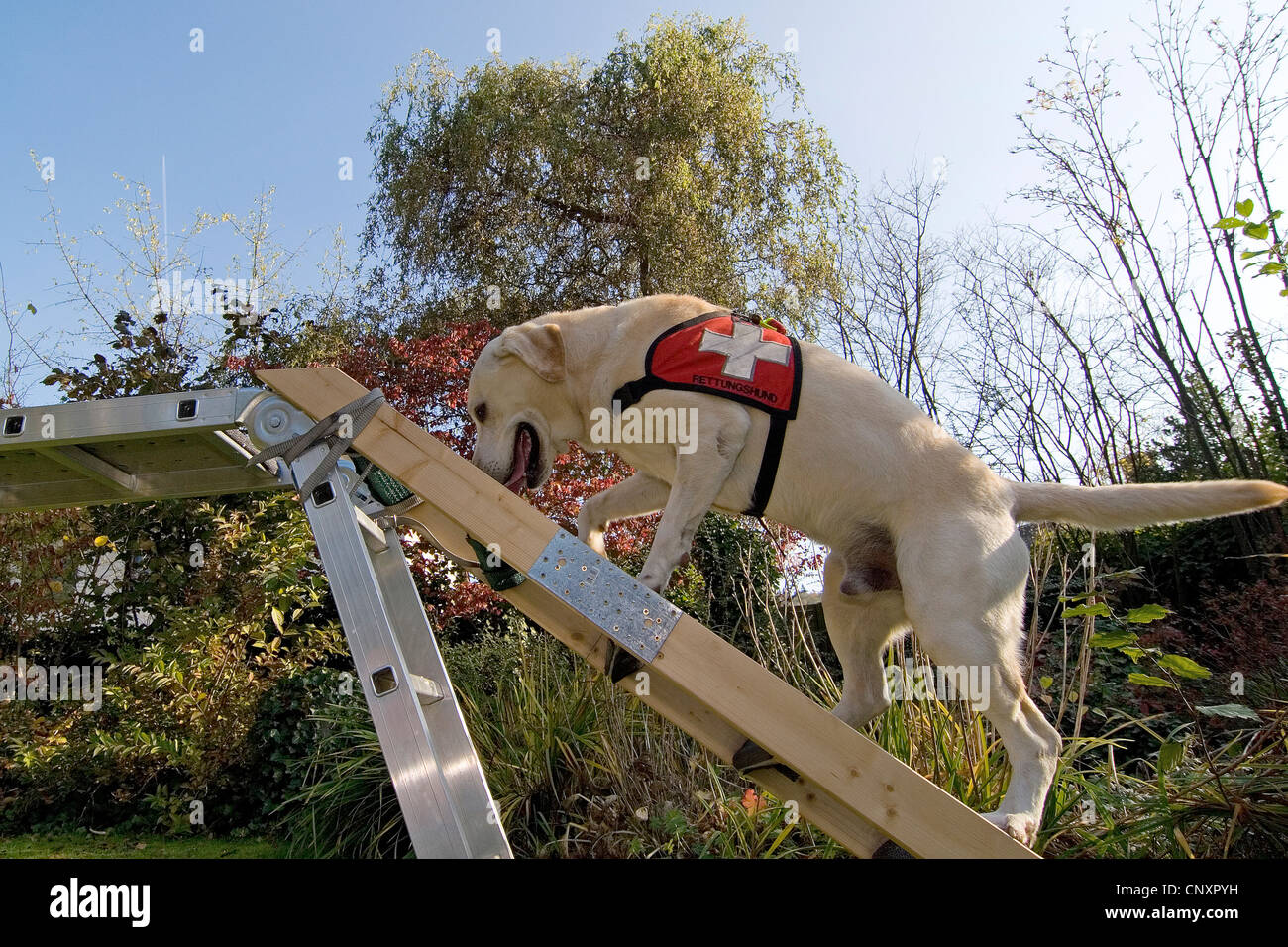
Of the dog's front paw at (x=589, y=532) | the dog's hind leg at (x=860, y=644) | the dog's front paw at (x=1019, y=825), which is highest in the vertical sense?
the dog's front paw at (x=589, y=532)

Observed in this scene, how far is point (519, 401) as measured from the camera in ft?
9.45

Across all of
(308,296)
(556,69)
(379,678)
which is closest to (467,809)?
(379,678)

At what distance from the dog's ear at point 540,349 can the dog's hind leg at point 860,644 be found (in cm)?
116

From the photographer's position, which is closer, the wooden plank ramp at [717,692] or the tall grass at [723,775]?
the wooden plank ramp at [717,692]

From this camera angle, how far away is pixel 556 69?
14641mm

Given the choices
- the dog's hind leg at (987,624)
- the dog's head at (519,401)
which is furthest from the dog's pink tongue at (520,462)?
the dog's hind leg at (987,624)

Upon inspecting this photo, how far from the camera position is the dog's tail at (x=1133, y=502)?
2.48 metres

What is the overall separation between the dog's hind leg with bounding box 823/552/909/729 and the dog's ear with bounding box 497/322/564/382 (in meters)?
1.16

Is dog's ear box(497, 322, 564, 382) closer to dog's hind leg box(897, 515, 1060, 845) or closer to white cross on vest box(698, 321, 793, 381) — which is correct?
white cross on vest box(698, 321, 793, 381)

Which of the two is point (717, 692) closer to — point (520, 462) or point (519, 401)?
point (520, 462)

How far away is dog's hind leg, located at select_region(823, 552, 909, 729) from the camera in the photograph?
113 inches

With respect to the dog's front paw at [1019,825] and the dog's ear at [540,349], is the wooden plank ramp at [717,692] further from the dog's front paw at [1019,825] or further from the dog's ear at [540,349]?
the dog's ear at [540,349]
